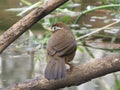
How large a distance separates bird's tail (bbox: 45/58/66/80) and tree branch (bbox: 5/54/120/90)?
0.10 m

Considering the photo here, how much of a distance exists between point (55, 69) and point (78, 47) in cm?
201

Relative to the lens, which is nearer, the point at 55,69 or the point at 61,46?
the point at 55,69

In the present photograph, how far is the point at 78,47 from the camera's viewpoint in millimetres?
4582

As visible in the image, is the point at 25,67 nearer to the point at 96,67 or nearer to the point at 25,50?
the point at 25,50

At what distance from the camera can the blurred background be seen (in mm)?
4039

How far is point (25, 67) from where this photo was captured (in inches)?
169

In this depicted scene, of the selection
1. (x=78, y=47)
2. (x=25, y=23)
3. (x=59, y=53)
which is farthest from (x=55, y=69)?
(x=78, y=47)

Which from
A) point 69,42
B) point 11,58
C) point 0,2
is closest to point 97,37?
point 11,58

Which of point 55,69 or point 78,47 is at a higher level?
point 55,69

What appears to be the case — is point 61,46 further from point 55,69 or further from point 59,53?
point 55,69

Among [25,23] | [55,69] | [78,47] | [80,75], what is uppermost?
[25,23]

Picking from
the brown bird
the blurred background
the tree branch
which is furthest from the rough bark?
the blurred background

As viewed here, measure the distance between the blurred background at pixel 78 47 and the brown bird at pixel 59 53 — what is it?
0.95m

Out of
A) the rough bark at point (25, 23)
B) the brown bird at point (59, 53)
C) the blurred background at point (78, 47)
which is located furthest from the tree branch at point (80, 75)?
the blurred background at point (78, 47)
